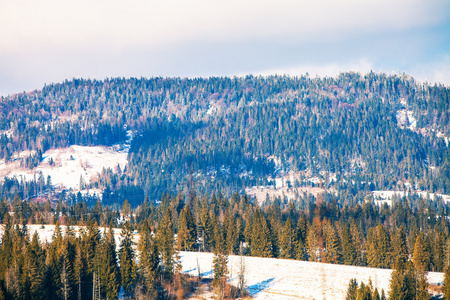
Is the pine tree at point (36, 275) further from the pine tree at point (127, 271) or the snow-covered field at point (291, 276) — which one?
the snow-covered field at point (291, 276)

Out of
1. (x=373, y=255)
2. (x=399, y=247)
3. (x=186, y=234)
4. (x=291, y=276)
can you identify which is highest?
(x=186, y=234)

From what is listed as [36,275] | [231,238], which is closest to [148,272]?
[36,275]

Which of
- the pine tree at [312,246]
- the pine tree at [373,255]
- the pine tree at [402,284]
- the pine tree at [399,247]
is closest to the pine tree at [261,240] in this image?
the pine tree at [312,246]

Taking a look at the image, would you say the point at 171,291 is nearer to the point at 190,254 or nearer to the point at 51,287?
the point at 51,287

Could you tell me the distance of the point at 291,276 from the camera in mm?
115312

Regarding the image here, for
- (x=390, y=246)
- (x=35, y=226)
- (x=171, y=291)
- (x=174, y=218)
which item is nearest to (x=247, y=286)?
(x=171, y=291)

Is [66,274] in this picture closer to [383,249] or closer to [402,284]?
[402,284]

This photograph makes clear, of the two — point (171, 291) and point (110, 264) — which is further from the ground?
point (110, 264)

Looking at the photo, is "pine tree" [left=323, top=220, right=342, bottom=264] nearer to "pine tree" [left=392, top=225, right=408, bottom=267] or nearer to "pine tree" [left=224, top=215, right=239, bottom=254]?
"pine tree" [left=392, top=225, right=408, bottom=267]

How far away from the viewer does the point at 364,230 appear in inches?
7761

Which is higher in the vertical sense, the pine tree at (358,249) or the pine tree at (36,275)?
the pine tree at (36,275)

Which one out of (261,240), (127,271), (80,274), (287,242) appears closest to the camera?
(80,274)

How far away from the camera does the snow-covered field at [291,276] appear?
336 feet

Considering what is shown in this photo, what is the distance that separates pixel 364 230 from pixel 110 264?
401 ft
